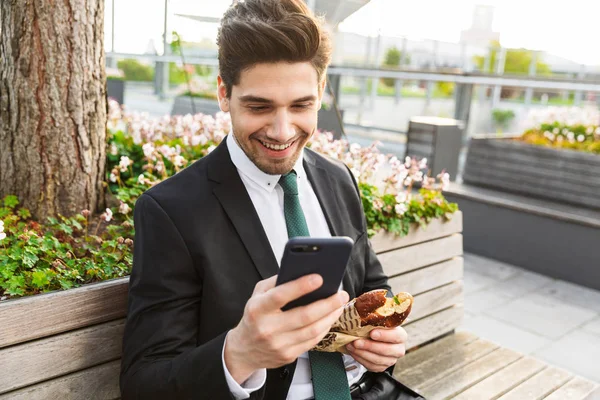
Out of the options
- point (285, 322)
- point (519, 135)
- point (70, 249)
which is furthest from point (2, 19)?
point (519, 135)

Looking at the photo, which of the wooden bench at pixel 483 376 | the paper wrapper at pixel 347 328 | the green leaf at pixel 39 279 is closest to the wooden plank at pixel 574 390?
the wooden bench at pixel 483 376

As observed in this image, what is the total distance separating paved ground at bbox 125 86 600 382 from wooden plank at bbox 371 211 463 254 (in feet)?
4.30

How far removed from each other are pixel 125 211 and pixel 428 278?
4.72 feet

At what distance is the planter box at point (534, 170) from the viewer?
556cm

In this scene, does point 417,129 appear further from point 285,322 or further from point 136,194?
point 285,322

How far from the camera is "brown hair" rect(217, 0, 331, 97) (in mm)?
1550

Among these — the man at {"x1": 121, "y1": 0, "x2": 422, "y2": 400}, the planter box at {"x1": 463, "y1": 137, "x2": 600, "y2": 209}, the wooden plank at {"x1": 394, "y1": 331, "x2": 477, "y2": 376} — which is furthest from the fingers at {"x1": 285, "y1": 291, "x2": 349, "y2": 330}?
the planter box at {"x1": 463, "y1": 137, "x2": 600, "y2": 209}

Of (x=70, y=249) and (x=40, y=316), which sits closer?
(x=40, y=316)

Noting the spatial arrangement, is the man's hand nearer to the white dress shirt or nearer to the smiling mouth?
the white dress shirt

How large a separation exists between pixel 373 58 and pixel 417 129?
4499 millimetres

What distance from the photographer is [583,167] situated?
559 cm

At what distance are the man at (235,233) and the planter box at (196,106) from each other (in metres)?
7.49

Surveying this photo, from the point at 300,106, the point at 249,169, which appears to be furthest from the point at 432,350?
the point at 300,106

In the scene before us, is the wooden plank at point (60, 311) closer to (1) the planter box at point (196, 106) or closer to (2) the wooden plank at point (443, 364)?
(2) the wooden plank at point (443, 364)
